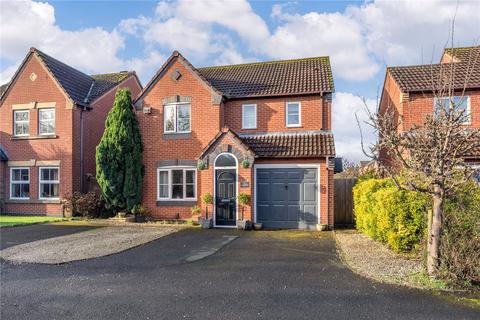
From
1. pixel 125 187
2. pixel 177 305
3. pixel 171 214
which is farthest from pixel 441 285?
pixel 125 187

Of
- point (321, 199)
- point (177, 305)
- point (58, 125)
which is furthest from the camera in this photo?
point (58, 125)

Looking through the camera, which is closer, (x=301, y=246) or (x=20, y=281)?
(x=20, y=281)

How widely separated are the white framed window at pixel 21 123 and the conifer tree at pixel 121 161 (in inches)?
230

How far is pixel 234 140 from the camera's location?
14.4m

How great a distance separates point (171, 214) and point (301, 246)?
768 centimetres

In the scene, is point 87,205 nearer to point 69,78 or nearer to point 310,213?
point 69,78

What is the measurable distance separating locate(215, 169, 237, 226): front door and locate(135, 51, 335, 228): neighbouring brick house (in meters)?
0.04

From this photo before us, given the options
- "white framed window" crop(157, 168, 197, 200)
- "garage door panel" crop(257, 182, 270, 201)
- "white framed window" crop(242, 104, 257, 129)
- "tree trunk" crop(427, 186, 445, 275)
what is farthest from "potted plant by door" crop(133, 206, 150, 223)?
"tree trunk" crop(427, 186, 445, 275)

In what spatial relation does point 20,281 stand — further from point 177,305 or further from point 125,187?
point 125,187

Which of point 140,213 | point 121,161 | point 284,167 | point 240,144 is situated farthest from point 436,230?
point 121,161

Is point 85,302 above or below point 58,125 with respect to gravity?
below

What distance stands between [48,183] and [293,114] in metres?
13.2

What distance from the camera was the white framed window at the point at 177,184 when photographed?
1616 cm

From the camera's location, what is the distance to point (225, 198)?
1453 centimetres
